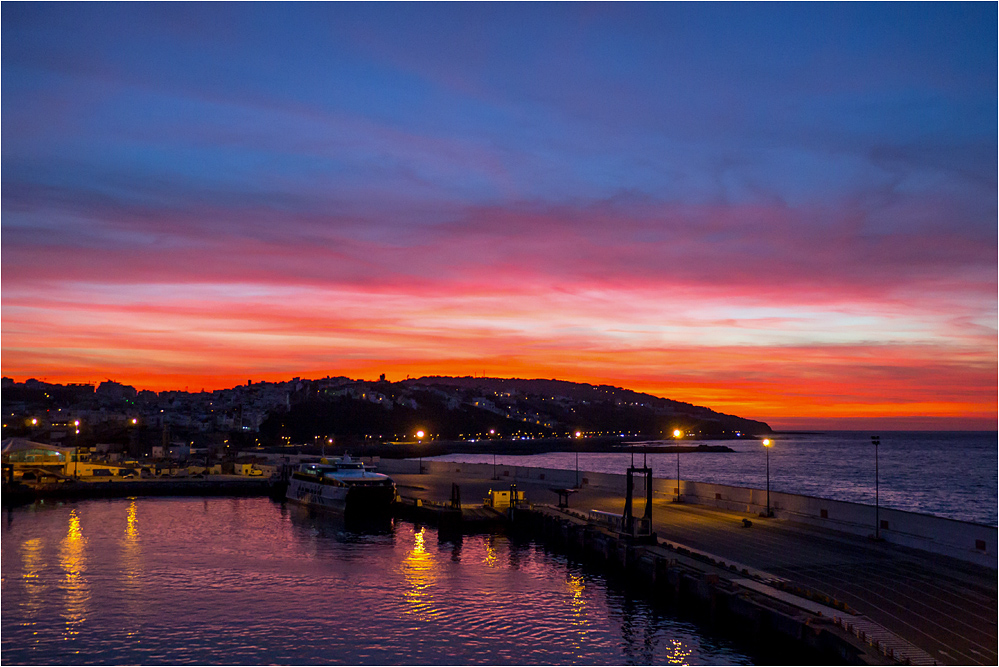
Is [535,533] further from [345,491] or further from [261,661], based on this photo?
[261,661]

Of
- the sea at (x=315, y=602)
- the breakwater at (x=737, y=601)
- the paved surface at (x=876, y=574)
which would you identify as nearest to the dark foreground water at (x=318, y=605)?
the sea at (x=315, y=602)

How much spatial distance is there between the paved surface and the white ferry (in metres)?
23.2

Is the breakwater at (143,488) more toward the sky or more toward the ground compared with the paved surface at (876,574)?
more toward the ground

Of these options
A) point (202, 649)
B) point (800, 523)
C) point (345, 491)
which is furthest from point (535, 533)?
point (202, 649)

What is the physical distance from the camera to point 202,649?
1083 inches

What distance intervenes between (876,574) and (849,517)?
1017 cm

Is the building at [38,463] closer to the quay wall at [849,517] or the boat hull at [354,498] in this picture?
the boat hull at [354,498]

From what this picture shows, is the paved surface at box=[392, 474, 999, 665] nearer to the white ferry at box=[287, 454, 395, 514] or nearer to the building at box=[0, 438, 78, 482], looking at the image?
the white ferry at box=[287, 454, 395, 514]

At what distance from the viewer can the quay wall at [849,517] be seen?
3069 cm

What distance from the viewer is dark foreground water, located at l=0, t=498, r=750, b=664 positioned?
2711cm

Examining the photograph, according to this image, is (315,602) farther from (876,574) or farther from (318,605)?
(876,574)

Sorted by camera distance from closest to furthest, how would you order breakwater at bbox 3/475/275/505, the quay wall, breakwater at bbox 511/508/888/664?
1. breakwater at bbox 511/508/888/664
2. the quay wall
3. breakwater at bbox 3/475/275/505

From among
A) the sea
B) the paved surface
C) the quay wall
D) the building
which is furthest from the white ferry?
the building

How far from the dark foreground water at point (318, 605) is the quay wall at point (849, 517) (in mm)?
10906
